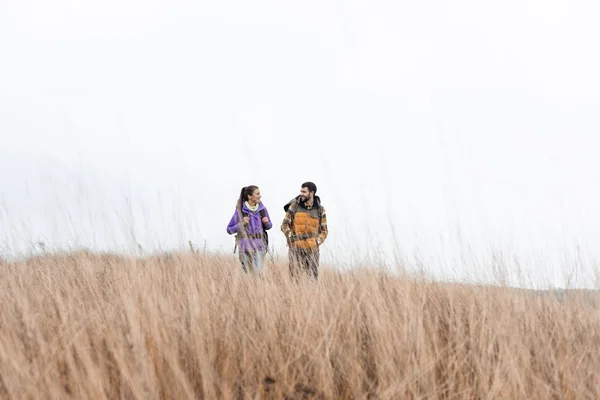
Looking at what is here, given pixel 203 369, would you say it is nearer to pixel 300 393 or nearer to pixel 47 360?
pixel 300 393

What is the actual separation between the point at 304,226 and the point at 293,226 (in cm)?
15

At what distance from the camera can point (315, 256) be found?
23.0ft

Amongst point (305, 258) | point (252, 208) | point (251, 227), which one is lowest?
point (305, 258)

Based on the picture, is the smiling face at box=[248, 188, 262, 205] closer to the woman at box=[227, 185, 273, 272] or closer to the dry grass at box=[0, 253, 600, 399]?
the woman at box=[227, 185, 273, 272]

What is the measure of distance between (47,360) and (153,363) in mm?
614

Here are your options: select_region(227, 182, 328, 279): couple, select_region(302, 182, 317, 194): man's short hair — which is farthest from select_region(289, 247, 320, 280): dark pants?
select_region(302, 182, 317, 194): man's short hair

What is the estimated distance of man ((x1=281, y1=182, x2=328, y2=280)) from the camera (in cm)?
684

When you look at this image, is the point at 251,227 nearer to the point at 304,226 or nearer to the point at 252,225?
the point at 252,225

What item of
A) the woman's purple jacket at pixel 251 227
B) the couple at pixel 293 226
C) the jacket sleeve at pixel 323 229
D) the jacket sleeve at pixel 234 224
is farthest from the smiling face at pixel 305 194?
the jacket sleeve at pixel 234 224

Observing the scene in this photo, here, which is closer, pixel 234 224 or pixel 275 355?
pixel 275 355

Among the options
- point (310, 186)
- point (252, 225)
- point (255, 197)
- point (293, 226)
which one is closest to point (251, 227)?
point (252, 225)

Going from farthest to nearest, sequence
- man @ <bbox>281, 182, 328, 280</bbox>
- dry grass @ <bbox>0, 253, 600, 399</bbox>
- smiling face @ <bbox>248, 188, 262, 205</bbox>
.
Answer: smiling face @ <bbox>248, 188, 262, 205</bbox>, man @ <bbox>281, 182, 328, 280</bbox>, dry grass @ <bbox>0, 253, 600, 399</bbox>

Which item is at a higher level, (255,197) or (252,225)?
(255,197)

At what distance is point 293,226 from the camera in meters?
6.93
